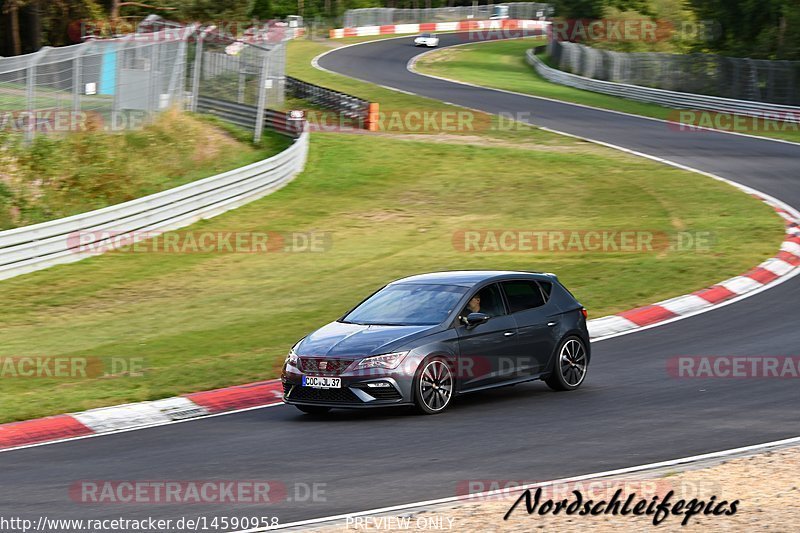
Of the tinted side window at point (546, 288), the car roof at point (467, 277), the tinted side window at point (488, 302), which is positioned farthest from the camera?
the tinted side window at point (546, 288)

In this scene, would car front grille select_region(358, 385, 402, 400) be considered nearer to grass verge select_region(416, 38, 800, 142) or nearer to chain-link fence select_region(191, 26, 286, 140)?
chain-link fence select_region(191, 26, 286, 140)

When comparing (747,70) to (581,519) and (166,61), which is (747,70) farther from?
(581,519)

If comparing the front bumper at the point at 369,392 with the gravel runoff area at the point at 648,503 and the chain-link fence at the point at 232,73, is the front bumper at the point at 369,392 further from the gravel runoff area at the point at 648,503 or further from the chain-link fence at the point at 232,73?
the chain-link fence at the point at 232,73

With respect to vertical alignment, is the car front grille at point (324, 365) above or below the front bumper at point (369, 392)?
above

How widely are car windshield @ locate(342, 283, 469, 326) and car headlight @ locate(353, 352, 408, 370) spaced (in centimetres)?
68

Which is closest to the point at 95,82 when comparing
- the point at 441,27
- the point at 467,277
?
the point at 467,277

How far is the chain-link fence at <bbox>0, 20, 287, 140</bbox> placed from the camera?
23188mm

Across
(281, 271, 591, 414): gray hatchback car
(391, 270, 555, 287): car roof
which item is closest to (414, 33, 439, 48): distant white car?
(281, 271, 591, 414): gray hatchback car

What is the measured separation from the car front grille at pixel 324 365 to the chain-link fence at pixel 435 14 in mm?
85627

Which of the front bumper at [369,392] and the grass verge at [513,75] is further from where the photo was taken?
the grass verge at [513,75]

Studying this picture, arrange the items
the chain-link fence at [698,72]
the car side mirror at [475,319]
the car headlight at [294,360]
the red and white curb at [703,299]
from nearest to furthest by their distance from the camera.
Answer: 1. the car headlight at [294,360]
2. the car side mirror at [475,319]
3. the red and white curb at [703,299]
4. the chain-link fence at [698,72]

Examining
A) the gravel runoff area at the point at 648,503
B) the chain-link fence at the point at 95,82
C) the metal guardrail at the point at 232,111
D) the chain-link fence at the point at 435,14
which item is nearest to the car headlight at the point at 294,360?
the gravel runoff area at the point at 648,503

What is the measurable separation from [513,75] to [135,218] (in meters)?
42.1

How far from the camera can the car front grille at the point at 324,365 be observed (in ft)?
36.6
